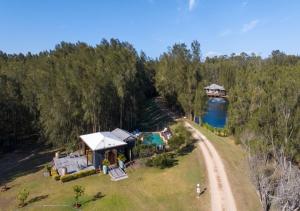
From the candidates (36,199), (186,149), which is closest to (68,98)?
(36,199)

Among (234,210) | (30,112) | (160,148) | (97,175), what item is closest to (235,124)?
(160,148)

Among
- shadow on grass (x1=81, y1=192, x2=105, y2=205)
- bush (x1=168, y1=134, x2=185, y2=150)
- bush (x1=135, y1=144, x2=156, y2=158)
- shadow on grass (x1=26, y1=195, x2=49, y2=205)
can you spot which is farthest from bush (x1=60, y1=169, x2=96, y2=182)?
bush (x1=168, y1=134, x2=185, y2=150)

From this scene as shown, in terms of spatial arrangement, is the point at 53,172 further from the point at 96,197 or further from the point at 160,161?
the point at 160,161

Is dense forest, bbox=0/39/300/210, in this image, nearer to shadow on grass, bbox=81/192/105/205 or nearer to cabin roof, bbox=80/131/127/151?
cabin roof, bbox=80/131/127/151

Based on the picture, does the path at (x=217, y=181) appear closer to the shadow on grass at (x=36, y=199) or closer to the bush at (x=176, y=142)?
the bush at (x=176, y=142)

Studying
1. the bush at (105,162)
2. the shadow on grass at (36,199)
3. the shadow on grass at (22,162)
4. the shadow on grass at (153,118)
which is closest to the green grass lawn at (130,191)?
the shadow on grass at (36,199)

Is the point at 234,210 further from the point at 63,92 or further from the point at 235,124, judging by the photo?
the point at 63,92
